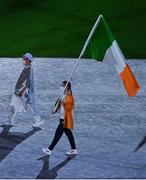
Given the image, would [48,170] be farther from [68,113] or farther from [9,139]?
[9,139]

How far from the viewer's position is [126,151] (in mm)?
16125

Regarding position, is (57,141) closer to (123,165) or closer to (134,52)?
(123,165)

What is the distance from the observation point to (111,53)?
15023mm

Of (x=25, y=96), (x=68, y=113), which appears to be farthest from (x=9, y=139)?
(x=68, y=113)

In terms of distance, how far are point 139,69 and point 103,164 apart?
7.39 m

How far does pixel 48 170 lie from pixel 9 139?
203 centimetres

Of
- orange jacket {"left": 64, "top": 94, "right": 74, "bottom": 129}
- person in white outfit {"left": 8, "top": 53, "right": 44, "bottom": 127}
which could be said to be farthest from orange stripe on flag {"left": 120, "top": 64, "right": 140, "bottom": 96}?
person in white outfit {"left": 8, "top": 53, "right": 44, "bottom": 127}

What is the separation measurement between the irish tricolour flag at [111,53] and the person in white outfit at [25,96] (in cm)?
245

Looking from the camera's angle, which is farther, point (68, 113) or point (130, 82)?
point (68, 113)

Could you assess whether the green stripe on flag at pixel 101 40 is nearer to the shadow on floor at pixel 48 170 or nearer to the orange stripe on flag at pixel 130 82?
the orange stripe on flag at pixel 130 82

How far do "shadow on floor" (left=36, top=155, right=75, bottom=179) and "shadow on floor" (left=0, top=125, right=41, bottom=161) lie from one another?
904mm

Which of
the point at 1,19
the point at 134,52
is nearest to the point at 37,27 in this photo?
the point at 1,19

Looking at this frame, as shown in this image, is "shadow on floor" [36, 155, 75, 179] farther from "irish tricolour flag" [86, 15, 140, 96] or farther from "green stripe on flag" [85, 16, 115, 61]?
"green stripe on flag" [85, 16, 115, 61]

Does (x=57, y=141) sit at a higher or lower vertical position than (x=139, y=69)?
lower
